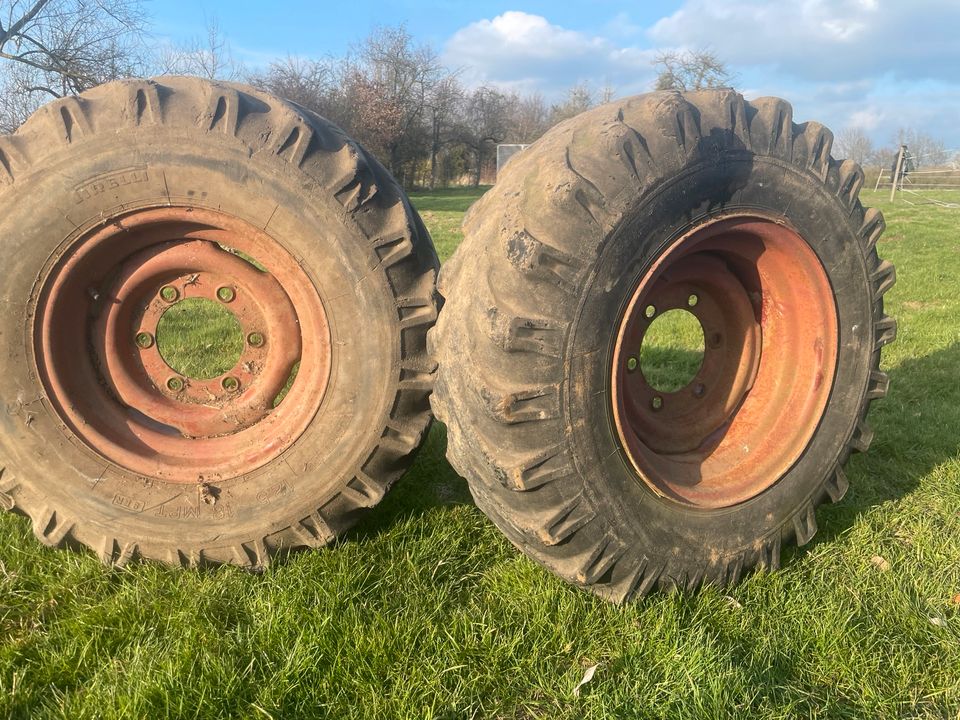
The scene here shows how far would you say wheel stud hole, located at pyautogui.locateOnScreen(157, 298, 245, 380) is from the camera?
15.5ft

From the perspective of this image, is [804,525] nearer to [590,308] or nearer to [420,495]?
[590,308]

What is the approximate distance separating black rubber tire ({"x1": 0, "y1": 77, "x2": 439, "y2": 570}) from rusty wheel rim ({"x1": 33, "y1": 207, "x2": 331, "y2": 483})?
52 mm

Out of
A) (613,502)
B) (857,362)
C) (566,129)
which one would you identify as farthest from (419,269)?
(857,362)

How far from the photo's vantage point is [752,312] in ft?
9.18

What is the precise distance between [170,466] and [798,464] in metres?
2.55

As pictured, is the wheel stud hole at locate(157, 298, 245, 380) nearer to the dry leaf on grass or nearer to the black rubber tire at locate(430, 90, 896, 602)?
the black rubber tire at locate(430, 90, 896, 602)

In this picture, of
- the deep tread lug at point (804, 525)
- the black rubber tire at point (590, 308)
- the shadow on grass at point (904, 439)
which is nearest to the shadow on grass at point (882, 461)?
the shadow on grass at point (904, 439)

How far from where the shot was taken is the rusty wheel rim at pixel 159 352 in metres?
2.43

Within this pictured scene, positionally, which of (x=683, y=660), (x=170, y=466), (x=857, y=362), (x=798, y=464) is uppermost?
(x=857, y=362)

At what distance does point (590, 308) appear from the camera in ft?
6.72

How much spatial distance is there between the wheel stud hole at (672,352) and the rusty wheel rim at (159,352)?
97.3 inches

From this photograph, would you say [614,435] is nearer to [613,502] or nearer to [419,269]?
[613,502]

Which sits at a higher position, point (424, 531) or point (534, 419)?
point (534, 419)

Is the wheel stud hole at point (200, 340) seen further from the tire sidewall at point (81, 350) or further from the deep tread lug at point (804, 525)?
the deep tread lug at point (804, 525)
